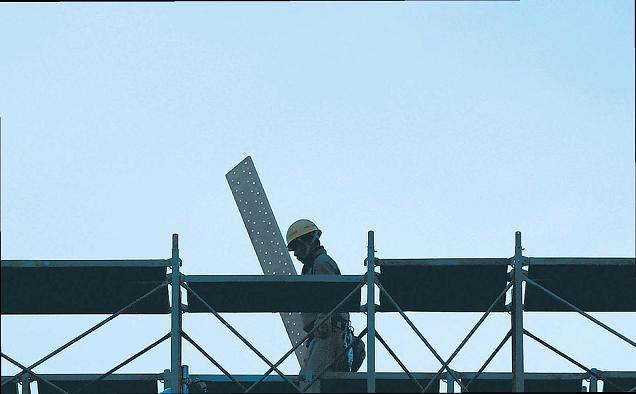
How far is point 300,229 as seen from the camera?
48.9 ft

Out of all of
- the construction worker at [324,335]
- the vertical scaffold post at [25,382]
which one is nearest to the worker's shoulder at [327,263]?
the construction worker at [324,335]

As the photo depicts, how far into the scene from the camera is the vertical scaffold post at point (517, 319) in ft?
43.2

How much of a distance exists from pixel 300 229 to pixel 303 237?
4.9 inches

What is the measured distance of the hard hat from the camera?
585 inches

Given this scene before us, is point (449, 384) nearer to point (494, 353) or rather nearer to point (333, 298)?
point (494, 353)

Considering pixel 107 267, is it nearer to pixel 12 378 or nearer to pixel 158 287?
pixel 158 287

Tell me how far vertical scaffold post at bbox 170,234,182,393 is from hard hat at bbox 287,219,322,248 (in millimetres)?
1937

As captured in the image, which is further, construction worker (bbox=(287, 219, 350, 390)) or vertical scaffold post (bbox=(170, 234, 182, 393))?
construction worker (bbox=(287, 219, 350, 390))

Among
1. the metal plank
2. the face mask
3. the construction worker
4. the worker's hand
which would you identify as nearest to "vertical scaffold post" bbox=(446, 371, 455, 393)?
the construction worker

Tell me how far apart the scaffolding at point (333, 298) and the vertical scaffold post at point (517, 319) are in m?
0.01

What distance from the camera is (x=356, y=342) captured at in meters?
14.1

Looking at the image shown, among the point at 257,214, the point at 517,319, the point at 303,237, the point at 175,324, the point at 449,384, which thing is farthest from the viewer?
the point at 257,214

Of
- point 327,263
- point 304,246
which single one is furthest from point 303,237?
point 327,263

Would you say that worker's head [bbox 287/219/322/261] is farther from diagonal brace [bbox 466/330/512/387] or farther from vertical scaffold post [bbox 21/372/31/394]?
vertical scaffold post [bbox 21/372/31/394]
